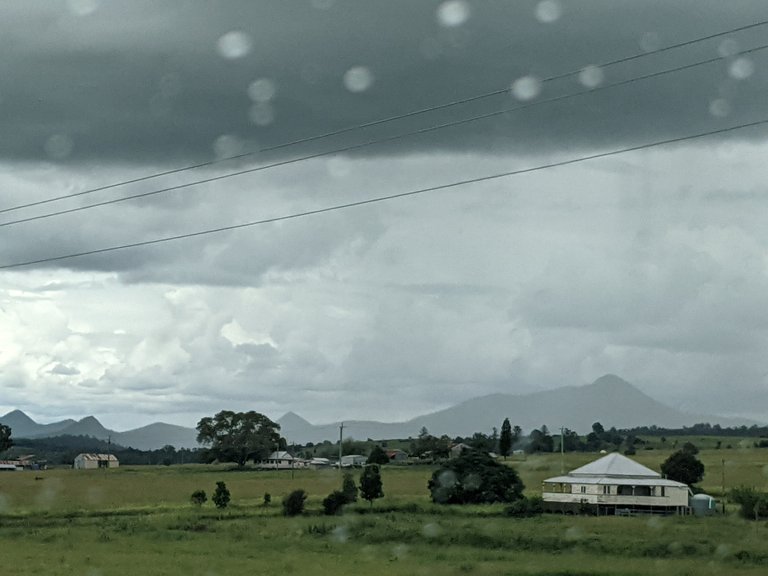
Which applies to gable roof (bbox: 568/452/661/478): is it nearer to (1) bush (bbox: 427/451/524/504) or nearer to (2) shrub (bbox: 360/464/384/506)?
(1) bush (bbox: 427/451/524/504)

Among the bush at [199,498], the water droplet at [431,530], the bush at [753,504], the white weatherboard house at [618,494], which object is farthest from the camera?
the white weatherboard house at [618,494]

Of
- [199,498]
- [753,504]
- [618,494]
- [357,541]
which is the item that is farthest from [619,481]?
[357,541]

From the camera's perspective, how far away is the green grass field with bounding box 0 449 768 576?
50594mm

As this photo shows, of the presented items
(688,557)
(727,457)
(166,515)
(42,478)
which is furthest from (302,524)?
(727,457)

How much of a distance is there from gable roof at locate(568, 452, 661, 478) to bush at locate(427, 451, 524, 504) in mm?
6626

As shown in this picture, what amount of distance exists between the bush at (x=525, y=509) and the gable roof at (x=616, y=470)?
10.8 m

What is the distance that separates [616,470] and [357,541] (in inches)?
1737

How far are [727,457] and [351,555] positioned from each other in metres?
130

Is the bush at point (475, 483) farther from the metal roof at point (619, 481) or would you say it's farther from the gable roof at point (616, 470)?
the gable roof at point (616, 470)

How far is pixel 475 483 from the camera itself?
98.2 meters

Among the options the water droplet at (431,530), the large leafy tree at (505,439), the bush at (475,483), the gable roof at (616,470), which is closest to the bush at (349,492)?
the bush at (475,483)

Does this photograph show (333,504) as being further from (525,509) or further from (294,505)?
(525,509)

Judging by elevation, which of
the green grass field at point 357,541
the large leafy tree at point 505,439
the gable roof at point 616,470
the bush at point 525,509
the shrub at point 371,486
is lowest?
the green grass field at point 357,541

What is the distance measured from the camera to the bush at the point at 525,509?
8556 centimetres
